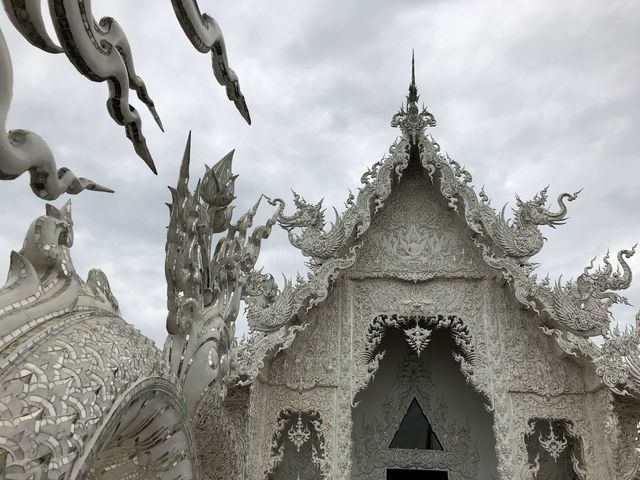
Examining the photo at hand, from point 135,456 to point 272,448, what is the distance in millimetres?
3775

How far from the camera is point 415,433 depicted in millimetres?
6668

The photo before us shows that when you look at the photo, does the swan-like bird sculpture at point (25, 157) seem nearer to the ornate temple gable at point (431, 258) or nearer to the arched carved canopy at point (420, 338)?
the ornate temple gable at point (431, 258)

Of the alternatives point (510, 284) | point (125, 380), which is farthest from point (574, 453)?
point (125, 380)

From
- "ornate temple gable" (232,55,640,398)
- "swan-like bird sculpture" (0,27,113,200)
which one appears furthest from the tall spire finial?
"swan-like bird sculpture" (0,27,113,200)

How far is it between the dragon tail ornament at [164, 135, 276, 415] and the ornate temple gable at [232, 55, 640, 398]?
2.34 m

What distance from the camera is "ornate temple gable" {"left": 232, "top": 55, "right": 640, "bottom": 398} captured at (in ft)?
17.1

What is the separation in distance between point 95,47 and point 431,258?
17.8 ft

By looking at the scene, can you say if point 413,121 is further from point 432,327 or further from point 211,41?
point 211,41

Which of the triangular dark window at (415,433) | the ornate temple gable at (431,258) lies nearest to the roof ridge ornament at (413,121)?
the ornate temple gable at (431,258)

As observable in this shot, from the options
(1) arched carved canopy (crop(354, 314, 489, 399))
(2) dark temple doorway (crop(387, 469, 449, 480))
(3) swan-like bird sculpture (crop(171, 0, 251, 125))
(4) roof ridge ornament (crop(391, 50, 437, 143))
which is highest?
(4) roof ridge ornament (crop(391, 50, 437, 143))

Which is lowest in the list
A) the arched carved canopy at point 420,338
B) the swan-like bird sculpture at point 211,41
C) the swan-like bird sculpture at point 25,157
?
the swan-like bird sculpture at point 25,157

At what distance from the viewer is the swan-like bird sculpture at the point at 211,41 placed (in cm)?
116

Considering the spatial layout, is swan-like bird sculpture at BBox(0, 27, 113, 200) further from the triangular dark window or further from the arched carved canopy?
the triangular dark window

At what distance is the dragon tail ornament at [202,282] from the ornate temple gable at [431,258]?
2344 mm
